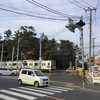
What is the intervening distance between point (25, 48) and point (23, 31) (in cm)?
1070

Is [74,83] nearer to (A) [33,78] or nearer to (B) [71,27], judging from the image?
(A) [33,78]

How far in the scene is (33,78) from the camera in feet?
86.4

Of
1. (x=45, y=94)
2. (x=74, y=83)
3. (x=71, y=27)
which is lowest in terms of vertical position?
(x=45, y=94)

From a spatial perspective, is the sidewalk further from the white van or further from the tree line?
the tree line

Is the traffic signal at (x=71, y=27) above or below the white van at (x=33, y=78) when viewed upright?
above

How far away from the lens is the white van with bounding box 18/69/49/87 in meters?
25.9

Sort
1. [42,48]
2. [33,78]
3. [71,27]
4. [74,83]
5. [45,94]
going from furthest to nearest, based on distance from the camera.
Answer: [42,48] → [74,83] → [33,78] → [71,27] → [45,94]

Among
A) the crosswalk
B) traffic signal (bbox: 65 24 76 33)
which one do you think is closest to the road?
the crosswalk

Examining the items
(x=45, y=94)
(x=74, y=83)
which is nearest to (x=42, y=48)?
(x=74, y=83)

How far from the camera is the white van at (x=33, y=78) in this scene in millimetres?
25875

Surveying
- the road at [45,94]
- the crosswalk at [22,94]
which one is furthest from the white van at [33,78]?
the crosswalk at [22,94]

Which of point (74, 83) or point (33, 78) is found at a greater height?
point (33, 78)

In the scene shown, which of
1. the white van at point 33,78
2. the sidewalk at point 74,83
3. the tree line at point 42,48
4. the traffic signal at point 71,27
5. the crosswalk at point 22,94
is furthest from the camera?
the tree line at point 42,48

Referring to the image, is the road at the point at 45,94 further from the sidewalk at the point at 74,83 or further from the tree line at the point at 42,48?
the tree line at the point at 42,48
